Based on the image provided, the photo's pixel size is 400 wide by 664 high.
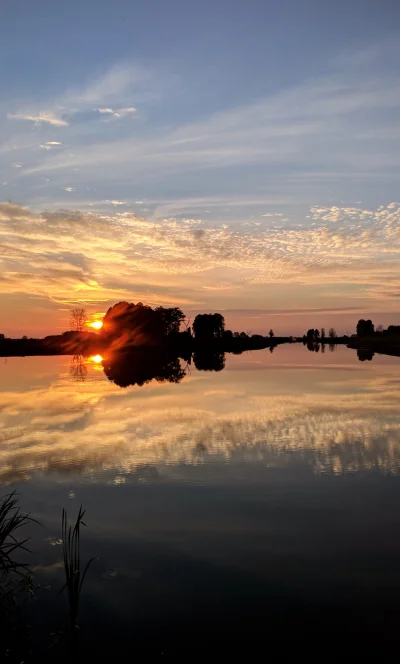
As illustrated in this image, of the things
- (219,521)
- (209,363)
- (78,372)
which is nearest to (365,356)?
(209,363)

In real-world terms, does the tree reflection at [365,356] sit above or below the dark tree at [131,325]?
below

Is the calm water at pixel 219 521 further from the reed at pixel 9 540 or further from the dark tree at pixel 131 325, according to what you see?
the dark tree at pixel 131 325

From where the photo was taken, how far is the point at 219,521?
14328mm

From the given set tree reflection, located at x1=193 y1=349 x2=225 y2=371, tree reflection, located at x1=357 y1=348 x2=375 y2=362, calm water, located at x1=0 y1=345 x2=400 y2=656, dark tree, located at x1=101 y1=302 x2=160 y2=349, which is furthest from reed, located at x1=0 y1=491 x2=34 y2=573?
dark tree, located at x1=101 y1=302 x2=160 y2=349

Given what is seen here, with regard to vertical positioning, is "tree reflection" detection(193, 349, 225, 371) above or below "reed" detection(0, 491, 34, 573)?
above

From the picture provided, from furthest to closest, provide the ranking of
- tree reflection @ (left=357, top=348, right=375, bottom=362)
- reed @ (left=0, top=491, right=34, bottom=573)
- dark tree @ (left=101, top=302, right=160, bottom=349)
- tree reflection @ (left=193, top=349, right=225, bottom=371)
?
1. dark tree @ (left=101, top=302, right=160, bottom=349)
2. tree reflection @ (left=357, top=348, right=375, bottom=362)
3. tree reflection @ (left=193, top=349, right=225, bottom=371)
4. reed @ (left=0, top=491, right=34, bottom=573)

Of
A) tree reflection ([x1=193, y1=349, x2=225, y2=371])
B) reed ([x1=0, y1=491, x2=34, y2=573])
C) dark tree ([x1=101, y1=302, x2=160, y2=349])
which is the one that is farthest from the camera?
dark tree ([x1=101, y1=302, x2=160, y2=349])

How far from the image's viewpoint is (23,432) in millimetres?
27234

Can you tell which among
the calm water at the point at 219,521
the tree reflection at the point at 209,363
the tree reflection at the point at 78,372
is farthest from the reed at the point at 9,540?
the tree reflection at the point at 209,363

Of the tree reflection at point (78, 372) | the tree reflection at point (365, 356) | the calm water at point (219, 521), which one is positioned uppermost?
the tree reflection at point (365, 356)

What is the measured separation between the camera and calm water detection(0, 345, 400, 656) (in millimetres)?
9555

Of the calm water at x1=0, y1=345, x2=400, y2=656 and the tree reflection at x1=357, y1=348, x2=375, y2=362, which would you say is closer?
the calm water at x1=0, y1=345, x2=400, y2=656

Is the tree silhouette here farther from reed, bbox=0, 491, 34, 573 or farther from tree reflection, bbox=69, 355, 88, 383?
reed, bbox=0, 491, 34, 573

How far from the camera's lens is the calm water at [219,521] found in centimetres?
955
